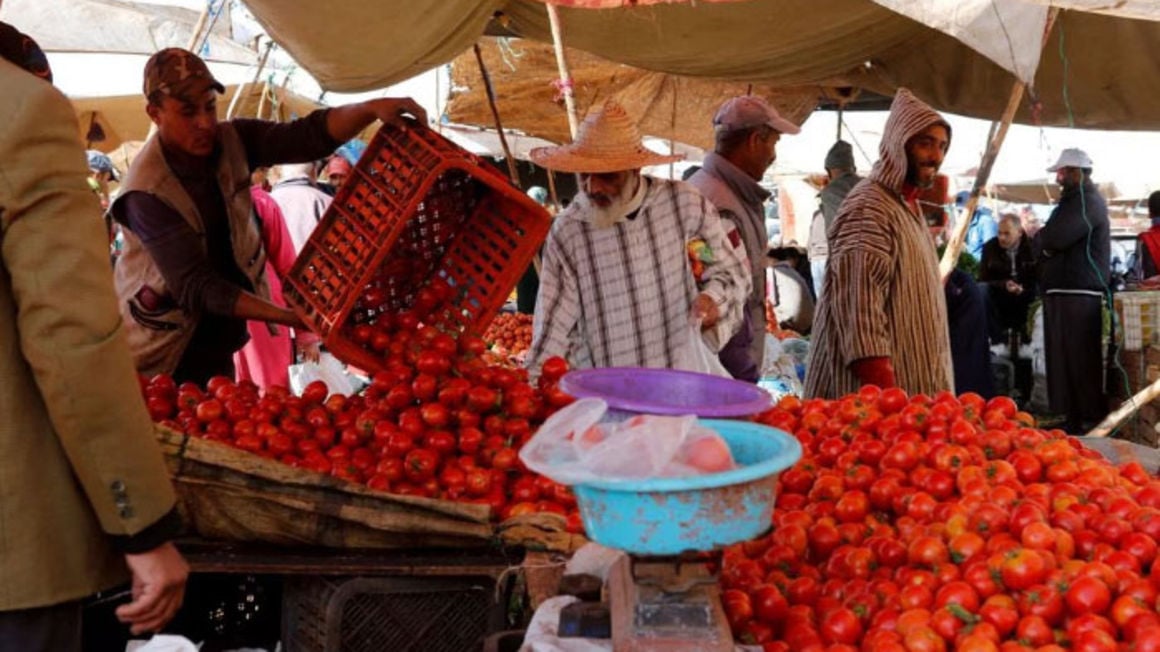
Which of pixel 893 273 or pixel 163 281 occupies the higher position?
pixel 163 281

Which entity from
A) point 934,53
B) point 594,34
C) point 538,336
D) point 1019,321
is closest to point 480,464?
point 538,336

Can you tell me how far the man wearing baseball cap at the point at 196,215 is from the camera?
357 cm

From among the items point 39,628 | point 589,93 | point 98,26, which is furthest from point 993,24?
point 98,26

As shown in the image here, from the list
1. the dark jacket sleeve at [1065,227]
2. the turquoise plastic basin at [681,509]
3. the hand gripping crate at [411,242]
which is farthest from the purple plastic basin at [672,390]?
the dark jacket sleeve at [1065,227]

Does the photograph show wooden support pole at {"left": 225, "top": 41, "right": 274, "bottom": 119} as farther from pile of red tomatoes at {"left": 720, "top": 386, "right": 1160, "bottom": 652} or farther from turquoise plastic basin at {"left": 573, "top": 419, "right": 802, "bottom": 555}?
turquoise plastic basin at {"left": 573, "top": 419, "right": 802, "bottom": 555}

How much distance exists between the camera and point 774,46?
6414 mm

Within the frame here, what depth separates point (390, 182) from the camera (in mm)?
3182

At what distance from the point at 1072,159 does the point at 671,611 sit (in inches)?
323

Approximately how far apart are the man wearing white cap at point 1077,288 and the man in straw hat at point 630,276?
546 cm

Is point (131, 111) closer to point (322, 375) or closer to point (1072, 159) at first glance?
point (322, 375)

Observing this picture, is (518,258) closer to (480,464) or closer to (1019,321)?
(480,464)

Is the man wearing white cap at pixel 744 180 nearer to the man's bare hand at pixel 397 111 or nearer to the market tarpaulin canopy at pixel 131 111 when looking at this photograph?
the man's bare hand at pixel 397 111

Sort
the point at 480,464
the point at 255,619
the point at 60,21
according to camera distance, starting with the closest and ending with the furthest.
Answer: the point at 480,464 → the point at 255,619 → the point at 60,21

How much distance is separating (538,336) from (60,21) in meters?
5.60
